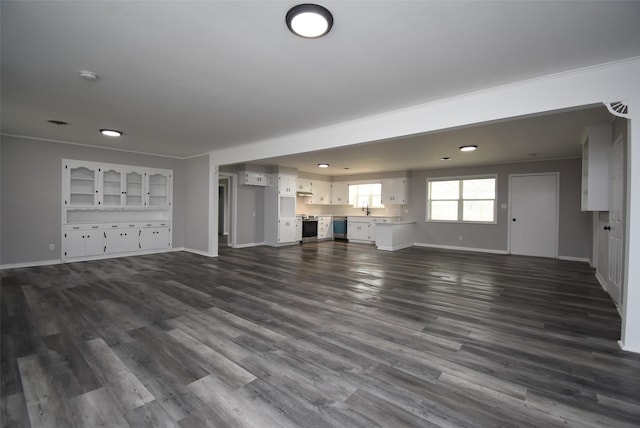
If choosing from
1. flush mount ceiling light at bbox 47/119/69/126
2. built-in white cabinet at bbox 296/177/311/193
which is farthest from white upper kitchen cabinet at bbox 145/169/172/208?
built-in white cabinet at bbox 296/177/311/193

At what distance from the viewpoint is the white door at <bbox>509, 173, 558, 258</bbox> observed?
720 cm

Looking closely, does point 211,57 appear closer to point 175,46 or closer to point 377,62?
point 175,46

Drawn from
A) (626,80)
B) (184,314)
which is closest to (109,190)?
(184,314)

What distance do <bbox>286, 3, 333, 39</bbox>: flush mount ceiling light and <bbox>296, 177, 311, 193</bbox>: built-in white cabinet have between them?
7.84 metres

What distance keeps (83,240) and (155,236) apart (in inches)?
56.6

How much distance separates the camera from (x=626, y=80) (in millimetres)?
2504

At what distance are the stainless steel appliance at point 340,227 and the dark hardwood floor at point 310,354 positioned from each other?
6.05 metres

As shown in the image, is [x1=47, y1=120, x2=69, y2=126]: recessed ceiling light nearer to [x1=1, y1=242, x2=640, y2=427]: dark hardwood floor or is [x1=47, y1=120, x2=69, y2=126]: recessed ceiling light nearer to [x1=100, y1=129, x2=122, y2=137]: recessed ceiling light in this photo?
[x1=100, y1=129, x2=122, y2=137]: recessed ceiling light

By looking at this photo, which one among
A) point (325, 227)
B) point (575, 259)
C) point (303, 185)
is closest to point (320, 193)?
point (303, 185)

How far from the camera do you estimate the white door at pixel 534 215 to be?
7.20 m

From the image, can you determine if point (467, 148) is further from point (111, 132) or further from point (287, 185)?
point (111, 132)

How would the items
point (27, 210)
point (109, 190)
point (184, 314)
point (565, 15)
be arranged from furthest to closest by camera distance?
point (109, 190)
point (27, 210)
point (184, 314)
point (565, 15)

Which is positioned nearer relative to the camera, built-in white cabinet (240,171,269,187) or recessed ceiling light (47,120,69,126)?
recessed ceiling light (47,120,69,126)

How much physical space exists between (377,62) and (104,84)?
2893mm
